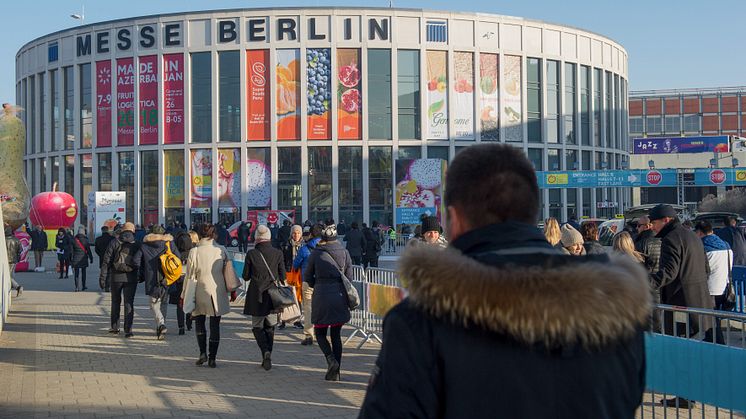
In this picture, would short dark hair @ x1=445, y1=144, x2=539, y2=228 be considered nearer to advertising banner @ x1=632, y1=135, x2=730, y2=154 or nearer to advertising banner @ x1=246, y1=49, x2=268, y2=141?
advertising banner @ x1=246, y1=49, x2=268, y2=141

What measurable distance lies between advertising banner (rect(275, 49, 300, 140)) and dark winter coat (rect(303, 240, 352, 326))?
43.5 m

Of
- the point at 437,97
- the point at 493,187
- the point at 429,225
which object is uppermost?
the point at 437,97

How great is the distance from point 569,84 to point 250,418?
55.2m

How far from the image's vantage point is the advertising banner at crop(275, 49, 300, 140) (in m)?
51.8

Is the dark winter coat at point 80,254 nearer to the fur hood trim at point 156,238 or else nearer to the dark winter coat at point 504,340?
the fur hood trim at point 156,238

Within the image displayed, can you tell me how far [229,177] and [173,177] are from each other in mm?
4151

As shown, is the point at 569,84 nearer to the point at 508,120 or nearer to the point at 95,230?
the point at 508,120

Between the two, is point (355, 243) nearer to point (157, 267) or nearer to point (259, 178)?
A: point (157, 267)

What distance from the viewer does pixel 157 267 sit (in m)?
12.6

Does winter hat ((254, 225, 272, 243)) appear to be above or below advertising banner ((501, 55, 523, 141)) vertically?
below

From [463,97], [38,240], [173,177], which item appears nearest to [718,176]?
[463,97]

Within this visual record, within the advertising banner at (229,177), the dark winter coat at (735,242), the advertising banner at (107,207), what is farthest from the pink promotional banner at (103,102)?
the dark winter coat at (735,242)

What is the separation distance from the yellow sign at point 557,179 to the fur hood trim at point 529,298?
46.0m

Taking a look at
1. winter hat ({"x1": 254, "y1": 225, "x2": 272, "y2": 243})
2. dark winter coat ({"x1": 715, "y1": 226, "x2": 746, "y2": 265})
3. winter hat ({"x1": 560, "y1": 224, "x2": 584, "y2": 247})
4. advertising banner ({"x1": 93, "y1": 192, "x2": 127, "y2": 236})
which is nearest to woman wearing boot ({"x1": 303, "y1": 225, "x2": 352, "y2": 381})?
winter hat ({"x1": 254, "y1": 225, "x2": 272, "y2": 243})
